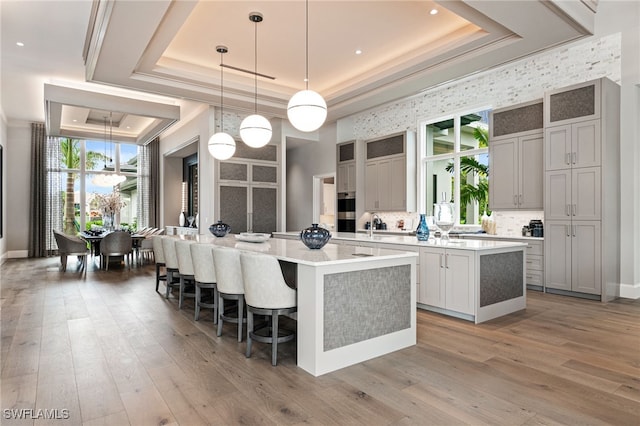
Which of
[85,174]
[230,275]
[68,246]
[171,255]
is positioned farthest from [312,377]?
[85,174]

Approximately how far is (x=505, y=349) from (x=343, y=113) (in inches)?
236

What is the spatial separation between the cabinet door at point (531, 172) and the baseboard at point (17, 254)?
11.9 m

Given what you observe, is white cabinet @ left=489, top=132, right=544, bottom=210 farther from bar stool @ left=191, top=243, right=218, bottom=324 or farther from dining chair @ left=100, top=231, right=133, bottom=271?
dining chair @ left=100, top=231, right=133, bottom=271

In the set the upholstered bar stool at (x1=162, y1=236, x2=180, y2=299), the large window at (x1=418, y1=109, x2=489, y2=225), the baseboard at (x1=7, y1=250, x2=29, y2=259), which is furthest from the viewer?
the baseboard at (x1=7, y1=250, x2=29, y2=259)

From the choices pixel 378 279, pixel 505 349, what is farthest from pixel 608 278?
pixel 378 279

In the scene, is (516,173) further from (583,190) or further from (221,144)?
(221,144)

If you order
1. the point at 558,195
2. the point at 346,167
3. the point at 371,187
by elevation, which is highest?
the point at 346,167

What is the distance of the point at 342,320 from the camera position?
110 inches

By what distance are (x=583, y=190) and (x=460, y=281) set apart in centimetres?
260

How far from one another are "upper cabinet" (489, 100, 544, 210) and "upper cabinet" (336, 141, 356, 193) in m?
3.18

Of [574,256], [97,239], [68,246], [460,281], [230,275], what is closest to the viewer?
[230,275]

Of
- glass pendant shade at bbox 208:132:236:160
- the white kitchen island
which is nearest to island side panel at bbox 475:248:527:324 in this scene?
the white kitchen island

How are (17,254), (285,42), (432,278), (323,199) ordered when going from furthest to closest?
(323,199), (17,254), (285,42), (432,278)

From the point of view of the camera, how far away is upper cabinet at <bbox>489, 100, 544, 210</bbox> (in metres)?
5.69
